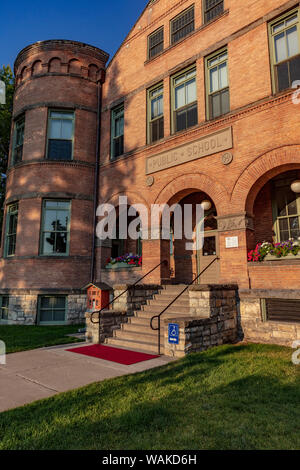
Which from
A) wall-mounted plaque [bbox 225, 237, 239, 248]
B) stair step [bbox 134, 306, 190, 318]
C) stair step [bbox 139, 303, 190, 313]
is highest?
wall-mounted plaque [bbox 225, 237, 239, 248]

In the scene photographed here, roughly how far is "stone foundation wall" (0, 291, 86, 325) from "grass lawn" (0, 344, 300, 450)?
307 inches

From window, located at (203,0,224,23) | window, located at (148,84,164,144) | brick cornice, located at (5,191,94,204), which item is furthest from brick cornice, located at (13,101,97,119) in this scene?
window, located at (203,0,224,23)

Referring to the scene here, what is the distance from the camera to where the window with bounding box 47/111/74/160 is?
46.1ft

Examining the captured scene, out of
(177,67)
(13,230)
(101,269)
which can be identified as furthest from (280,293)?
(13,230)

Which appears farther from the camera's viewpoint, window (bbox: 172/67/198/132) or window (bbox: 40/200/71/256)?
window (bbox: 40/200/71/256)

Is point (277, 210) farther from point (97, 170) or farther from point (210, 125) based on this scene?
point (97, 170)

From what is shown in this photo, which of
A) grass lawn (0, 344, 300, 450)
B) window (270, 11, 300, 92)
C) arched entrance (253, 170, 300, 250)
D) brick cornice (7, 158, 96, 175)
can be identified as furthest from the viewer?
brick cornice (7, 158, 96, 175)

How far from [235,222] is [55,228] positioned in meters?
7.91

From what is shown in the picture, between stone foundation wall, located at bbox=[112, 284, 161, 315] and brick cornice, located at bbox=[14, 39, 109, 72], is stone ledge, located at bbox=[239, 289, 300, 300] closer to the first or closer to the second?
stone foundation wall, located at bbox=[112, 284, 161, 315]

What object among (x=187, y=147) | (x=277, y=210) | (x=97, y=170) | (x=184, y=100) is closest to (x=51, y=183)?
(x=97, y=170)

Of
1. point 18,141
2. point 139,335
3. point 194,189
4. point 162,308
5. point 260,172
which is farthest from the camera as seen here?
point 18,141

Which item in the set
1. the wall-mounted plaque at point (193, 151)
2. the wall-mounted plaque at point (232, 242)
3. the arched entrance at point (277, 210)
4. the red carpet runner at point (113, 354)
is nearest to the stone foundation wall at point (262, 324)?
the wall-mounted plaque at point (232, 242)

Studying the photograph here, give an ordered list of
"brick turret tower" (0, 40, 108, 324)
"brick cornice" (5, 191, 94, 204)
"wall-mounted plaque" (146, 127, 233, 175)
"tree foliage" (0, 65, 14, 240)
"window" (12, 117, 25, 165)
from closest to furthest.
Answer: "wall-mounted plaque" (146, 127, 233, 175) < "brick turret tower" (0, 40, 108, 324) < "brick cornice" (5, 191, 94, 204) < "window" (12, 117, 25, 165) < "tree foliage" (0, 65, 14, 240)

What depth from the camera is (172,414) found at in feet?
12.8
